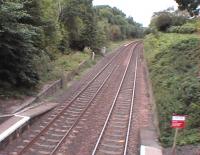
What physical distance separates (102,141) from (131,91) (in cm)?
1193

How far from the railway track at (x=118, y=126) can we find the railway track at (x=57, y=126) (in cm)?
148

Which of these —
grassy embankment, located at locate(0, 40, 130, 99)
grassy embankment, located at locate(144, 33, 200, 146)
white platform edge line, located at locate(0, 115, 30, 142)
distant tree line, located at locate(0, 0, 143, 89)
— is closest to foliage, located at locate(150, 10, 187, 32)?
distant tree line, located at locate(0, 0, 143, 89)

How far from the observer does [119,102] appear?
26359mm

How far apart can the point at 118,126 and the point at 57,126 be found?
2871mm

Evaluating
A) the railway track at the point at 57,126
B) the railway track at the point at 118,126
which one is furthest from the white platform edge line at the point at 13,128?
the railway track at the point at 118,126

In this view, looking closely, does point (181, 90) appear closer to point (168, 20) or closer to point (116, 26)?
point (168, 20)

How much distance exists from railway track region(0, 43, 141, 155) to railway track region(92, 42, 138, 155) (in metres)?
1.48

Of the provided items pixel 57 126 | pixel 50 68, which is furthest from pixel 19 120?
pixel 50 68

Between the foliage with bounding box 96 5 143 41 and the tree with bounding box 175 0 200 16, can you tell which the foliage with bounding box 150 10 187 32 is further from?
the foliage with bounding box 96 5 143 41

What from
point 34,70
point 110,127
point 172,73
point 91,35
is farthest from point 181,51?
point 91,35

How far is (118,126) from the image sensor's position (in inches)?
820

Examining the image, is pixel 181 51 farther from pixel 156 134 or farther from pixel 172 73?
pixel 156 134

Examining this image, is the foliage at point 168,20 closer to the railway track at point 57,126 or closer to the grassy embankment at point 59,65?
the grassy embankment at point 59,65

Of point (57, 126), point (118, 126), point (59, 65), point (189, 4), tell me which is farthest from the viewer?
point (189, 4)
